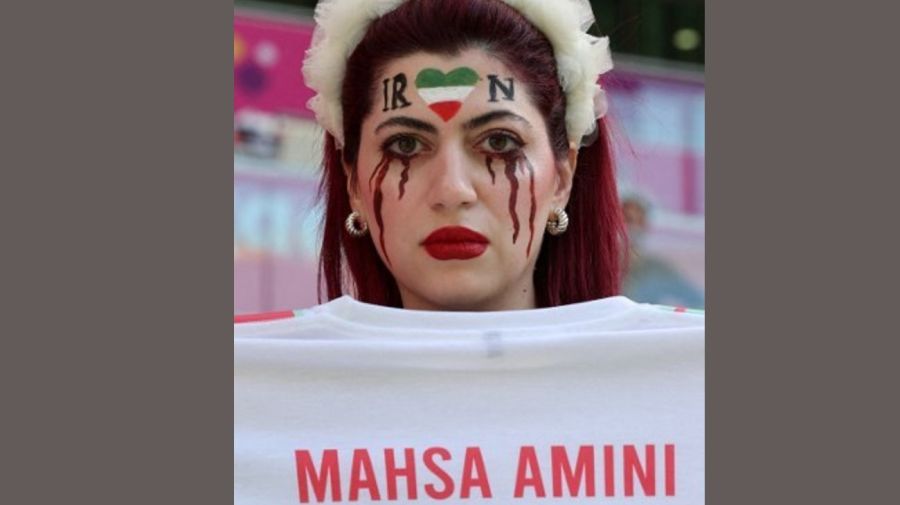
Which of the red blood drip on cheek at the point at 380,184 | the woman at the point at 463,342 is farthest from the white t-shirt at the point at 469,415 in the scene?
the red blood drip on cheek at the point at 380,184

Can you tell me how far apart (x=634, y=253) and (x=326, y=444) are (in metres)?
0.88

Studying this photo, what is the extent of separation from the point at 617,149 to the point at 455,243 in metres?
0.50

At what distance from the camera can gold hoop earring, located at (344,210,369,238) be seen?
131 inches

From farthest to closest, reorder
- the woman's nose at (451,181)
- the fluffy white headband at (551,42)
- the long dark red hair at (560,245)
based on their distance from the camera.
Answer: the long dark red hair at (560,245), the fluffy white headband at (551,42), the woman's nose at (451,181)

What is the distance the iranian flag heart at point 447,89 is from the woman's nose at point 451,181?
0.09 meters

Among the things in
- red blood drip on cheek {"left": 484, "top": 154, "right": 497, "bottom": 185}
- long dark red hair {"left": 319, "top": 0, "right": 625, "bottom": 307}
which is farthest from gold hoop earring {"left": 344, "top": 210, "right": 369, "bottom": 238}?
red blood drip on cheek {"left": 484, "top": 154, "right": 497, "bottom": 185}

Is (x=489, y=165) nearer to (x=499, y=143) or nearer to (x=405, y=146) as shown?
(x=499, y=143)

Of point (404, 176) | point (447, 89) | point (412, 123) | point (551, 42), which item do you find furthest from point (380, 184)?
point (551, 42)

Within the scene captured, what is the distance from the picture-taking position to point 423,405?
3160 mm

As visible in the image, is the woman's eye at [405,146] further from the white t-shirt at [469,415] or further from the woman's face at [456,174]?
the white t-shirt at [469,415]

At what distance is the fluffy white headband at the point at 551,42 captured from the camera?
3.24 meters

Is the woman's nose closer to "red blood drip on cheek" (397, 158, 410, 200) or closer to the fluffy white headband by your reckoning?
"red blood drip on cheek" (397, 158, 410, 200)

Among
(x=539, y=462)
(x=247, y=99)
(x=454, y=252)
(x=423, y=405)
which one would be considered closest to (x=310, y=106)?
(x=247, y=99)

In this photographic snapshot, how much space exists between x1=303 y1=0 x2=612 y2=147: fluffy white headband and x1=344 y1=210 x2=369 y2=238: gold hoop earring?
191 mm
